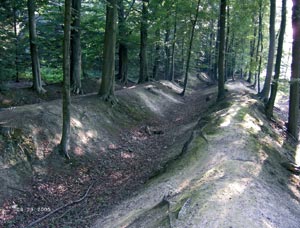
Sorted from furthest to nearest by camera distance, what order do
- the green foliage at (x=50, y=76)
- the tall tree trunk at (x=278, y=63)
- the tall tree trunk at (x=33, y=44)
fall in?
the green foliage at (x=50, y=76) < the tall tree trunk at (x=33, y=44) < the tall tree trunk at (x=278, y=63)

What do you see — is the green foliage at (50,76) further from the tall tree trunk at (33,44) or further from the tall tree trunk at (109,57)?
the tall tree trunk at (109,57)

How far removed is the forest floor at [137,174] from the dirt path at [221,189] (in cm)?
3

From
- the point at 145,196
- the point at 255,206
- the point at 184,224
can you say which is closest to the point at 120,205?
the point at 145,196

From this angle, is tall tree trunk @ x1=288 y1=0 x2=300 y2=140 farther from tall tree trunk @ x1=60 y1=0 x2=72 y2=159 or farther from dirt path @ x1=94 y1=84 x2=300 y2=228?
tall tree trunk @ x1=60 y1=0 x2=72 y2=159

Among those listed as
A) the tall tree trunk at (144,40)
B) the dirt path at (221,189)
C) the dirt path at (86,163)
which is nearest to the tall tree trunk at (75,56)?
the dirt path at (86,163)

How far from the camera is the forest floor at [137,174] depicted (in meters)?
6.45

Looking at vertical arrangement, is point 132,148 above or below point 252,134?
below

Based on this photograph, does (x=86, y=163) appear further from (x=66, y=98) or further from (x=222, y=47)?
(x=222, y=47)

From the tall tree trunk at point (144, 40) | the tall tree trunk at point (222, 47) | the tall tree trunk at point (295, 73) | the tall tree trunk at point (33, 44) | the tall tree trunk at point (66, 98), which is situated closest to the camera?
the tall tree trunk at point (66, 98)

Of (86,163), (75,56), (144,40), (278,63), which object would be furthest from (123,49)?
(86,163)

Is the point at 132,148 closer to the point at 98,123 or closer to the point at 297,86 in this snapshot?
the point at 98,123

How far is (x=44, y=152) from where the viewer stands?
34.1 feet

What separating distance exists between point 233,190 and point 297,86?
9208 millimetres

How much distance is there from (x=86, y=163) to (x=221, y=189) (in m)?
5.78
